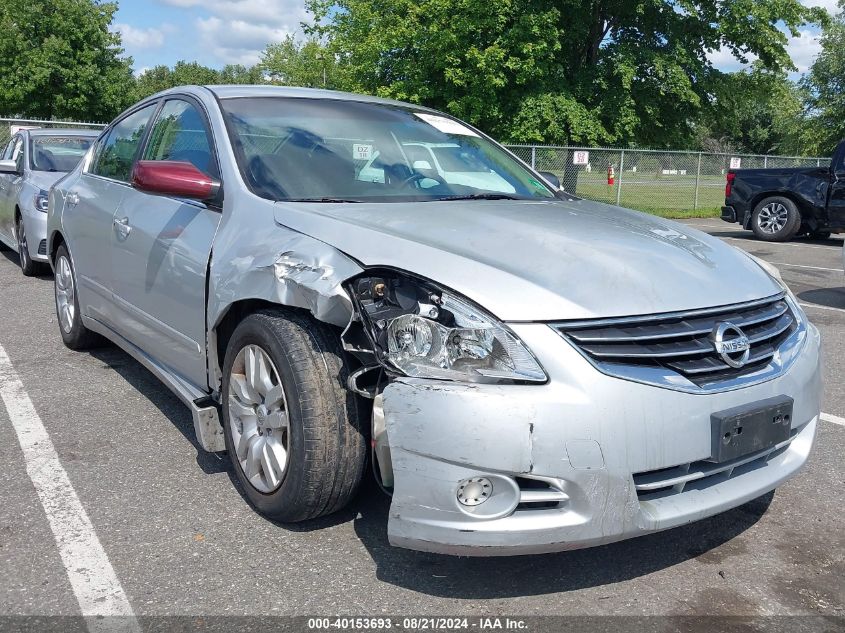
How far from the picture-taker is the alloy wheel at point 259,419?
2730 mm

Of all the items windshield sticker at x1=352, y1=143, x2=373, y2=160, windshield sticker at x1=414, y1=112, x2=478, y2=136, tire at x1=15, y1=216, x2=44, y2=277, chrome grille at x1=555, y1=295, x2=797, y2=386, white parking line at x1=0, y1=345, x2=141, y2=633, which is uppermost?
windshield sticker at x1=414, y1=112, x2=478, y2=136

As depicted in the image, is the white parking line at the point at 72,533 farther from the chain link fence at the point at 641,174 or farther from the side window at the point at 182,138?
the chain link fence at the point at 641,174

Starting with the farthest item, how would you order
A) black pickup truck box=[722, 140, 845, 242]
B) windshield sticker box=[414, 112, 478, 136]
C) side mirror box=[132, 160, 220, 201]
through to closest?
black pickup truck box=[722, 140, 845, 242], windshield sticker box=[414, 112, 478, 136], side mirror box=[132, 160, 220, 201]

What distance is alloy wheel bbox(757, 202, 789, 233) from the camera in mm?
13203

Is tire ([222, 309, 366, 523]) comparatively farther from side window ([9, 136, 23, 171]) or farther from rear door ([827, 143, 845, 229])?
rear door ([827, 143, 845, 229])

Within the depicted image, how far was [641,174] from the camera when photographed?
20.3m

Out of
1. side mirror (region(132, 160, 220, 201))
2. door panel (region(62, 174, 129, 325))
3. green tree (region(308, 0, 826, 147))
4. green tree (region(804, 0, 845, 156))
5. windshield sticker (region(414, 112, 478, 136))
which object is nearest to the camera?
side mirror (region(132, 160, 220, 201))

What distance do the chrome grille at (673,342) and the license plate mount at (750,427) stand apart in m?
0.11

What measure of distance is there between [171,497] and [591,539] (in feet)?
5.63

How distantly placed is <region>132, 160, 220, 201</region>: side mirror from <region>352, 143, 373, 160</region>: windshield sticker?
63 cm

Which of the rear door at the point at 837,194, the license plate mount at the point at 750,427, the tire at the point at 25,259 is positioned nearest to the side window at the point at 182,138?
the license plate mount at the point at 750,427

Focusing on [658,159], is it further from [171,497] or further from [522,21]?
[171,497]

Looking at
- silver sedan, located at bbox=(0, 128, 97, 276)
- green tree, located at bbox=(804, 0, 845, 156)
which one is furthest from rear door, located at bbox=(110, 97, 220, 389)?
green tree, located at bbox=(804, 0, 845, 156)

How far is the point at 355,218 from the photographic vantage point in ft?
9.26
